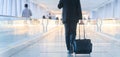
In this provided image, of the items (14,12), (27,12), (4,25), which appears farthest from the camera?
(14,12)

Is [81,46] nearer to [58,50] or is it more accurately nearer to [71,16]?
[71,16]

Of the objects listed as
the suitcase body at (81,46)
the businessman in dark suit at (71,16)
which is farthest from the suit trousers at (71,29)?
the suitcase body at (81,46)

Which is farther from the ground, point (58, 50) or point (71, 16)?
point (71, 16)

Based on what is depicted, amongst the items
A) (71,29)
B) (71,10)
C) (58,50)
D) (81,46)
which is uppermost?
(71,10)

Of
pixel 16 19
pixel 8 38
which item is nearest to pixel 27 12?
pixel 16 19

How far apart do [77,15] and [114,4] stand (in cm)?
3240

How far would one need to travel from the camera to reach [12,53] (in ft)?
20.3

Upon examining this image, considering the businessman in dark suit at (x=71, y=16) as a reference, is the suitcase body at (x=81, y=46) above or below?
below

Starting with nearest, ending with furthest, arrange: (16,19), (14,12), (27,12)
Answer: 1. (16,19)
2. (27,12)
3. (14,12)

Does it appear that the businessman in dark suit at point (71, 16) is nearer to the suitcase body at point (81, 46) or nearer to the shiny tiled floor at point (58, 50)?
the suitcase body at point (81, 46)

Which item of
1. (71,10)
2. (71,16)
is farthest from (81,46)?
(71,10)

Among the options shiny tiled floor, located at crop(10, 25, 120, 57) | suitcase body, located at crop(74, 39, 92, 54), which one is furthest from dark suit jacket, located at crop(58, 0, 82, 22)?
shiny tiled floor, located at crop(10, 25, 120, 57)

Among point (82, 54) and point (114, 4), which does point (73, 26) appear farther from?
point (114, 4)

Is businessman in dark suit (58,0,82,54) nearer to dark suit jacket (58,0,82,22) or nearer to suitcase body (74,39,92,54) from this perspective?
dark suit jacket (58,0,82,22)
